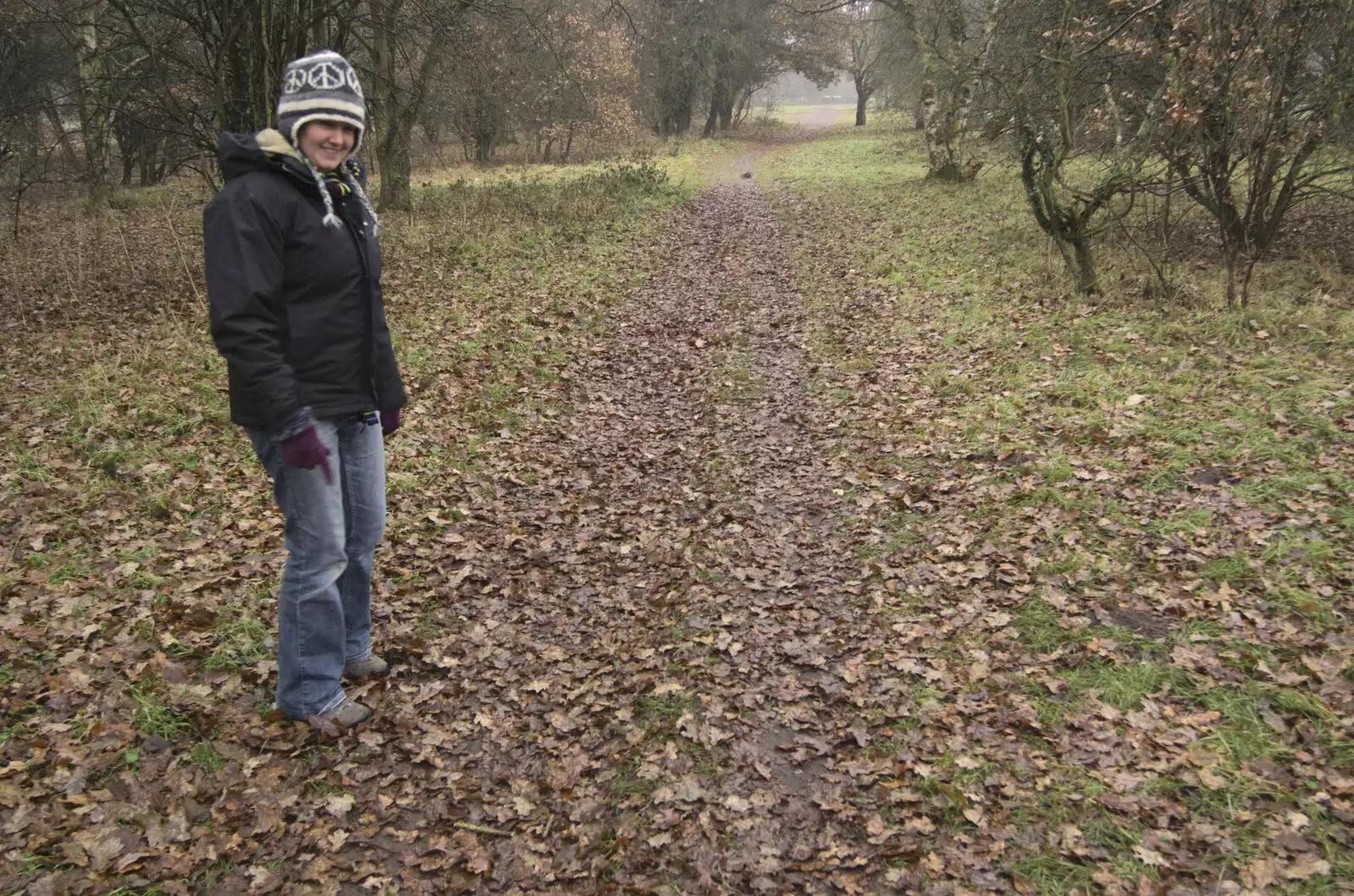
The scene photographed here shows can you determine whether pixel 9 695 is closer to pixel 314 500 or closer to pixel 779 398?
pixel 314 500

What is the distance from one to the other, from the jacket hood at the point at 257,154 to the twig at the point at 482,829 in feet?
9.43

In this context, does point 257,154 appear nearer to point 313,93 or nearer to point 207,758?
point 313,93

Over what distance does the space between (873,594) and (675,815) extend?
2175 mm

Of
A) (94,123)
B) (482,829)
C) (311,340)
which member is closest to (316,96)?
(311,340)

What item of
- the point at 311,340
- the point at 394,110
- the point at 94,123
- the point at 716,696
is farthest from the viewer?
the point at 94,123

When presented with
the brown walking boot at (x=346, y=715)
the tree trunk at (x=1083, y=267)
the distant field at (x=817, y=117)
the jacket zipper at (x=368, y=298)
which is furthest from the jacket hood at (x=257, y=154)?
the distant field at (x=817, y=117)

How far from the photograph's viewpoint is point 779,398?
8438 mm

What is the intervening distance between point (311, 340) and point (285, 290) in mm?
219

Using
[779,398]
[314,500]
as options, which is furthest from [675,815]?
[779,398]

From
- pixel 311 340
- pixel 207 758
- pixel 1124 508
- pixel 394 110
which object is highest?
pixel 394 110

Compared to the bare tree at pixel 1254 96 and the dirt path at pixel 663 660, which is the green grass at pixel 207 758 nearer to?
the dirt path at pixel 663 660

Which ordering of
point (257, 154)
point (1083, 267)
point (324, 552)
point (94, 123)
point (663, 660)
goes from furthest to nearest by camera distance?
1. point (94, 123)
2. point (1083, 267)
3. point (663, 660)
4. point (324, 552)
5. point (257, 154)

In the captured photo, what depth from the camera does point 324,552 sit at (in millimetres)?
3551

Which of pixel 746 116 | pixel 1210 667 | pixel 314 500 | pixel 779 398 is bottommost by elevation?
pixel 1210 667
